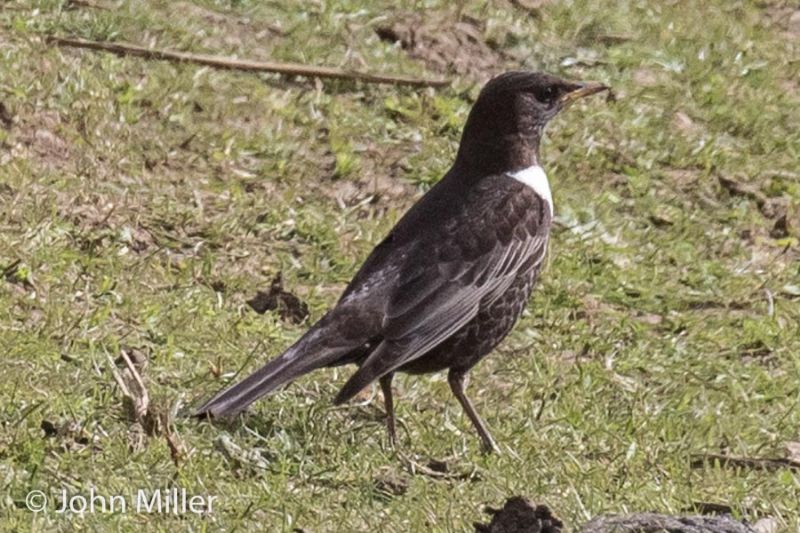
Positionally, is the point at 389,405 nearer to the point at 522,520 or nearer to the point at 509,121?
the point at 509,121

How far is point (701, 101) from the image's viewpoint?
10.2 m

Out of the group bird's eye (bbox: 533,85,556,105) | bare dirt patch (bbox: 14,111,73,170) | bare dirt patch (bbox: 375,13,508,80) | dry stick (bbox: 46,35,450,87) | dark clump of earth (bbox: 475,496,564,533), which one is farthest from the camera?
bare dirt patch (bbox: 375,13,508,80)

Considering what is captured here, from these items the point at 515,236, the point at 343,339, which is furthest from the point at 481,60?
the point at 343,339

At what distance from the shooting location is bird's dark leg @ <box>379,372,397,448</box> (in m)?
6.74

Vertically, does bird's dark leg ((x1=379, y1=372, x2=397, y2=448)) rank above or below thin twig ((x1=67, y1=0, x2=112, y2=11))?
above

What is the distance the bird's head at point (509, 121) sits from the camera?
7523 mm

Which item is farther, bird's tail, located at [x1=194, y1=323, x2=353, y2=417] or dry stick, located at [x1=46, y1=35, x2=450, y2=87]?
dry stick, located at [x1=46, y1=35, x2=450, y2=87]

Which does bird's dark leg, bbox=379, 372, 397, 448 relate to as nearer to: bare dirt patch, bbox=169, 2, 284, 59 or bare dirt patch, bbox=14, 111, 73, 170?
bare dirt patch, bbox=14, 111, 73, 170

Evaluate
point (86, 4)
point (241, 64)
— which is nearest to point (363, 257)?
point (241, 64)

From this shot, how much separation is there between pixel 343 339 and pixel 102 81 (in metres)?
3.02

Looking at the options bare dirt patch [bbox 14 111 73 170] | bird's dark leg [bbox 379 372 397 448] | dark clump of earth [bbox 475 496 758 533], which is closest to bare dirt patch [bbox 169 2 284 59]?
bare dirt patch [bbox 14 111 73 170]

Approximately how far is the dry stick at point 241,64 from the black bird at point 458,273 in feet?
7.22

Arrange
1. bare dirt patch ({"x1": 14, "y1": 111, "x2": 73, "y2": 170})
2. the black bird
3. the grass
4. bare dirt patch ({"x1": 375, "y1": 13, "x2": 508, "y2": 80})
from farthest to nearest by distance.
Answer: bare dirt patch ({"x1": 375, "y1": 13, "x2": 508, "y2": 80}) < bare dirt patch ({"x1": 14, "y1": 111, "x2": 73, "y2": 170}) < the black bird < the grass

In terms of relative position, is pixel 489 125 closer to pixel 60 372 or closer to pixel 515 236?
pixel 515 236
